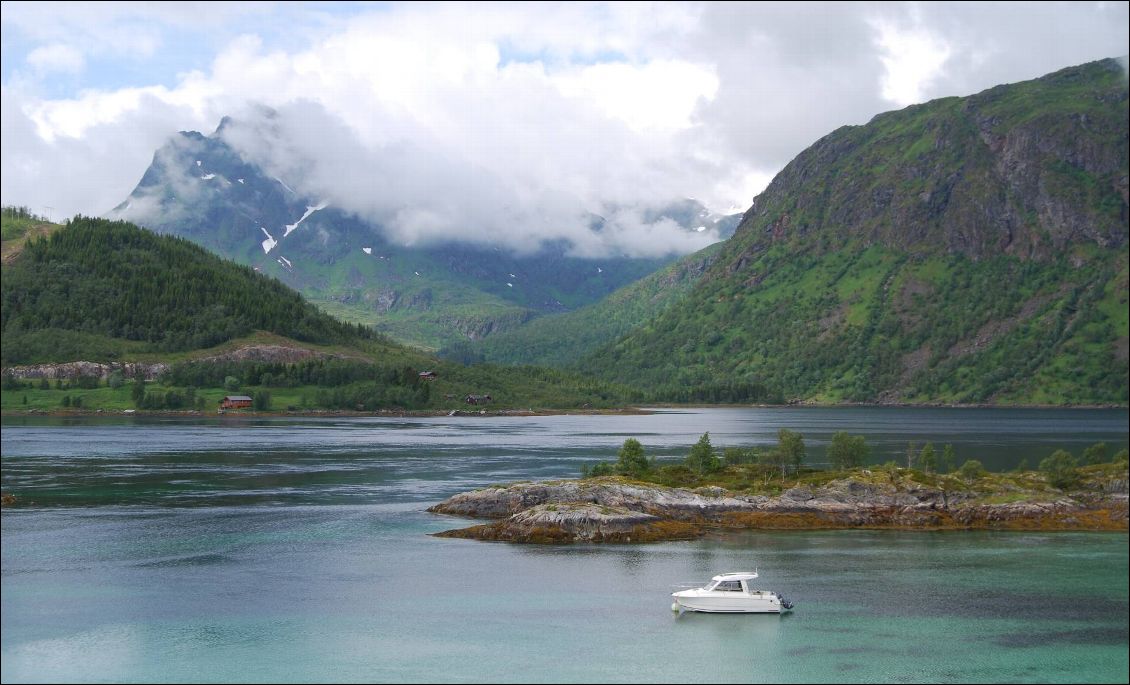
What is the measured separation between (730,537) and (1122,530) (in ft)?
114

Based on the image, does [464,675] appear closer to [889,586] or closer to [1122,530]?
[889,586]

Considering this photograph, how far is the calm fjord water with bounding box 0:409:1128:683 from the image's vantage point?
55.4 m

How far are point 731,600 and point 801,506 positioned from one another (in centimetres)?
3281

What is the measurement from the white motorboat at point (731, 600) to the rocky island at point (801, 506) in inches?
873

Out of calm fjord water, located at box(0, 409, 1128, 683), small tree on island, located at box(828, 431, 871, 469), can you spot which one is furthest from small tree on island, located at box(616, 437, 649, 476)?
small tree on island, located at box(828, 431, 871, 469)

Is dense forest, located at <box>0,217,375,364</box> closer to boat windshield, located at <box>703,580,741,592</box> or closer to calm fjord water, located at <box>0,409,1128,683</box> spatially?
calm fjord water, located at <box>0,409,1128,683</box>

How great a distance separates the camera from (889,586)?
7200 cm

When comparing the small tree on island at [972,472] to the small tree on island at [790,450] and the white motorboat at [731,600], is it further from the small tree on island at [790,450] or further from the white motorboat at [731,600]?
the white motorboat at [731,600]

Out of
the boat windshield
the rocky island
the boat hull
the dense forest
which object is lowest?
the boat hull

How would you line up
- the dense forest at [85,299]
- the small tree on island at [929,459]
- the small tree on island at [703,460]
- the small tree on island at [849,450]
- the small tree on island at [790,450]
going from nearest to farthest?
the dense forest at [85,299]
the small tree on island at [790,450]
the small tree on island at [849,450]
the small tree on island at [929,459]
the small tree on island at [703,460]

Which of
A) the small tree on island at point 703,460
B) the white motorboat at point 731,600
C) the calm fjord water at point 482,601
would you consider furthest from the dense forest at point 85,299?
the small tree on island at point 703,460

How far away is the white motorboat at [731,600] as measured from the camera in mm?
66000

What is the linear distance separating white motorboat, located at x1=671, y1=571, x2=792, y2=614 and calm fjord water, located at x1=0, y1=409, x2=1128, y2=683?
34.4 inches

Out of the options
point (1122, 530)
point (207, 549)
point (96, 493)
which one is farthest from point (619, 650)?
point (96, 493)
